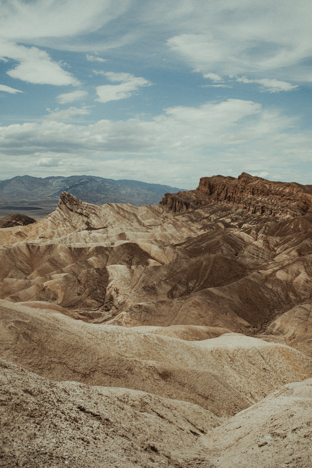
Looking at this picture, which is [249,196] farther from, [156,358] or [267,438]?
[267,438]

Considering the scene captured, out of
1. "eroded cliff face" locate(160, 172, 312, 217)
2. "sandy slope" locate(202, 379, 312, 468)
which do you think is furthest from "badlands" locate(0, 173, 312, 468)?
"eroded cliff face" locate(160, 172, 312, 217)

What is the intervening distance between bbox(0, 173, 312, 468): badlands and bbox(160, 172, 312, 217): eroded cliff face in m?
17.9

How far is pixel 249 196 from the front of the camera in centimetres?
9231

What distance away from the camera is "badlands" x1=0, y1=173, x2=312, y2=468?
949cm

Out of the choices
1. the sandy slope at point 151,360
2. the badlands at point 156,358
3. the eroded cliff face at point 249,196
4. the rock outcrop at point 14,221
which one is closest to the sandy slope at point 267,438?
the badlands at point 156,358

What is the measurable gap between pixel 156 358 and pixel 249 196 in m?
78.1

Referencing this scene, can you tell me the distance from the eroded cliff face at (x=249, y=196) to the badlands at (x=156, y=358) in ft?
58.6

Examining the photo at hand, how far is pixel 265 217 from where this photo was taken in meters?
84.5

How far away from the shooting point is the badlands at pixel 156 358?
9492 mm

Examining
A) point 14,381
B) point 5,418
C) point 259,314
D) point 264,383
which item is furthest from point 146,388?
point 259,314

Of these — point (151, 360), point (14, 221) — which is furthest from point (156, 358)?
point (14, 221)

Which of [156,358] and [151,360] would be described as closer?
[151,360]

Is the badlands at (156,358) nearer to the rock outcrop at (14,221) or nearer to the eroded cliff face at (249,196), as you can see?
the eroded cliff face at (249,196)

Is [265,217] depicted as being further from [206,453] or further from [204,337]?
[206,453]
